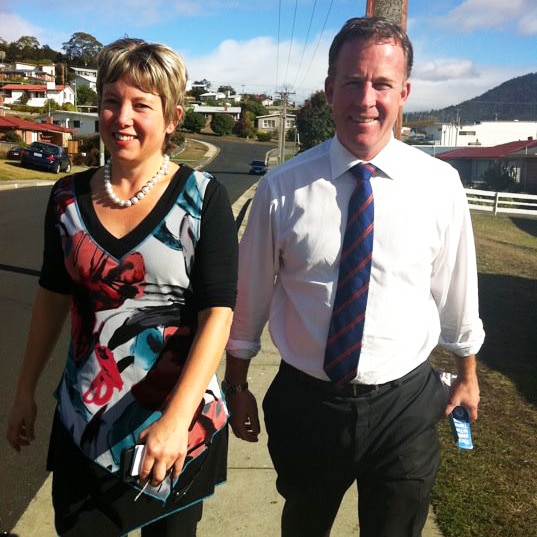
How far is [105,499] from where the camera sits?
1.87m

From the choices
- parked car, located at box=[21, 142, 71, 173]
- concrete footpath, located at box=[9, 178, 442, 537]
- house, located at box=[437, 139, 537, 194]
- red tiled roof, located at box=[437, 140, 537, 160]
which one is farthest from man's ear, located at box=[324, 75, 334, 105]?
red tiled roof, located at box=[437, 140, 537, 160]

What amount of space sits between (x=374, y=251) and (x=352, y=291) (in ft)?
0.49

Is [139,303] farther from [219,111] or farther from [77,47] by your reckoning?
[77,47]

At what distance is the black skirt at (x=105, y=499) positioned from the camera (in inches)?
73.4

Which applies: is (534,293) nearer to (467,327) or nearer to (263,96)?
(467,327)

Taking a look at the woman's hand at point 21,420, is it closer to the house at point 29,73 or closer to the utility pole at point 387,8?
the utility pole at point 387,8

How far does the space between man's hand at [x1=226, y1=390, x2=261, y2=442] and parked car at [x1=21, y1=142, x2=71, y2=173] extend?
33.8m

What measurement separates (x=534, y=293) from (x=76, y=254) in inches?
322

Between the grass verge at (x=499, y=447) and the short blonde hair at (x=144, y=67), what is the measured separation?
7.96 feet

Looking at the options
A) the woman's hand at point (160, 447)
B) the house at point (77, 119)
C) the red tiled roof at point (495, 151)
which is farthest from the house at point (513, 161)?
the woman's hand at point (160, 447)

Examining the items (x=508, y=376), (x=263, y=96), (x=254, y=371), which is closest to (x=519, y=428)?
(x=508, y=376)

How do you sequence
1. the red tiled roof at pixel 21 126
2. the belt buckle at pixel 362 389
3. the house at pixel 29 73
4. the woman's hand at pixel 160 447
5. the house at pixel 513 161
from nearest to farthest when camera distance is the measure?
the woman's hand at pixel 160 447
the belt buckle at pixel 362 389
the house at pixel 513 161
the red tiled roof at pixel 21 126
the house at pixel 29 73

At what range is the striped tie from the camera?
2137 millimetres

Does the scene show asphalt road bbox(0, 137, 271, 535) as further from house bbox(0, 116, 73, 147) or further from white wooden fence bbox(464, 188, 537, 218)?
house bbox(0, 116, 73, 147)
